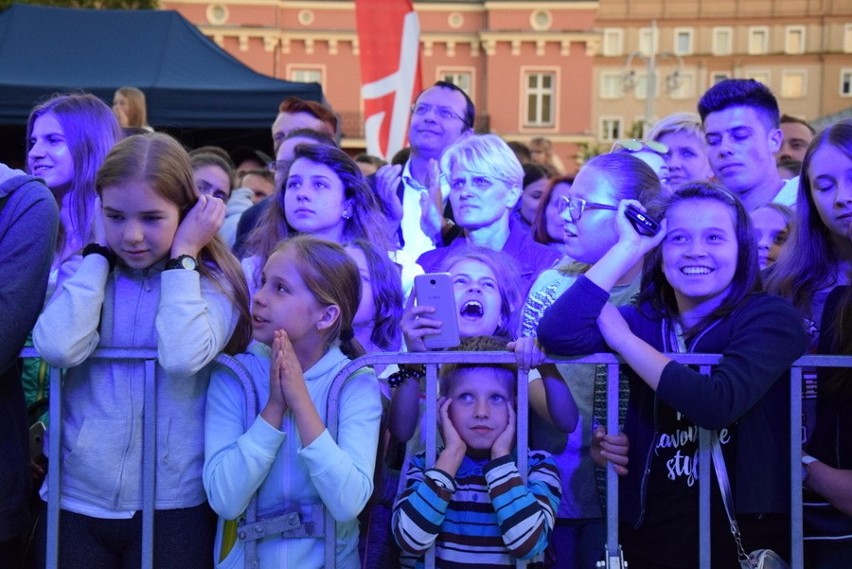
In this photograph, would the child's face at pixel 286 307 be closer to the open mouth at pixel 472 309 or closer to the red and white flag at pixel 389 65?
the open mouth at pixel 472 309

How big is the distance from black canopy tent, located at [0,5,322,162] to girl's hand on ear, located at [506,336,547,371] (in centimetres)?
650

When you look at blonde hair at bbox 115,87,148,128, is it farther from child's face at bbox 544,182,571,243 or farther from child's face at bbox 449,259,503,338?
child's face at bbox 449,259,503,338

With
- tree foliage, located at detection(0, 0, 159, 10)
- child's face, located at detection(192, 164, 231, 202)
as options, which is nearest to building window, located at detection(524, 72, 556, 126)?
tree foliage, located at detection(0, 0, 159, 10)

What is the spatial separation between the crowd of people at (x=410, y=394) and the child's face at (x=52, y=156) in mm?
496

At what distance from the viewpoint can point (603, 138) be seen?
157 ft

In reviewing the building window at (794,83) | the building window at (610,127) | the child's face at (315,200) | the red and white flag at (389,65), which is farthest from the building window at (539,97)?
the child's face at (315,200)

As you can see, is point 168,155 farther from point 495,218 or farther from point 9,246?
point 495,218

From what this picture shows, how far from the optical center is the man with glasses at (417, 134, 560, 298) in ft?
13.7

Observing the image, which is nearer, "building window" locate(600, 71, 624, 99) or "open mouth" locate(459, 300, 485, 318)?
"open mouth" locate(459, 300, 485, 318)

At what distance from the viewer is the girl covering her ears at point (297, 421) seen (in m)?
2.71

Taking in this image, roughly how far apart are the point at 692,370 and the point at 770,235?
4.67ft

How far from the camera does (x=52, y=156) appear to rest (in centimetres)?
362

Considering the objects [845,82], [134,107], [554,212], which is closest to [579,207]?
[554,212]

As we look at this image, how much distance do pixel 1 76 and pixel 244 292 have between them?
23.2ft
